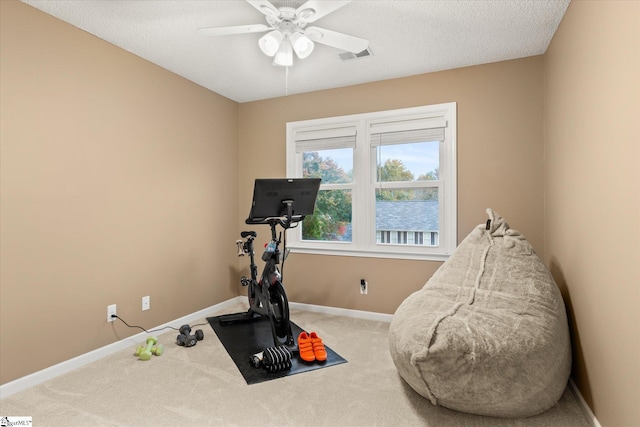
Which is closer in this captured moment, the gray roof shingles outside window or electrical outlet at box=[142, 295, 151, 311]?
electrical outlet at box=[142, 295, 151, 311]

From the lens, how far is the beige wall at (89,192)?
2.28 meters

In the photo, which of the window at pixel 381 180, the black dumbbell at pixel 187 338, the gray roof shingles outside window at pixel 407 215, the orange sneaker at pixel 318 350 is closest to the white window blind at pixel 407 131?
the window at pixel 381 180

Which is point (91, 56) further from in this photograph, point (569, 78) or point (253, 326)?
point (569, 78)

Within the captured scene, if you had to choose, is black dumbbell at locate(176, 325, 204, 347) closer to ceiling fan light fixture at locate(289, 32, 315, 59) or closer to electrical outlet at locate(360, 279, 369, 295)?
electrical outlet at locate(360, 279, 369, 295)

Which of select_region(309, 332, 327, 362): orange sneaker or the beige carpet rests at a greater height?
select_region(309, 332, 327, 362): orange sneaker

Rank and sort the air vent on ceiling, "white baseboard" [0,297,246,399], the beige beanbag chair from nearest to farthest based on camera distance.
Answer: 1. the beige beanbag chair
2. "white baseboard" [0,297,246,399]
3. the air vent on ceiling

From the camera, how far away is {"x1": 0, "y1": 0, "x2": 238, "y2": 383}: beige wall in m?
2.28

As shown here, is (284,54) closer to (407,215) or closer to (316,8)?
(316,8)

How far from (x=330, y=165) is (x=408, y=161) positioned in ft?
2.89

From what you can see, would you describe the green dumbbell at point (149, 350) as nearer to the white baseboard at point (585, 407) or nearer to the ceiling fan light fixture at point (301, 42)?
the ceiling fan light fixture at point (301, 42)

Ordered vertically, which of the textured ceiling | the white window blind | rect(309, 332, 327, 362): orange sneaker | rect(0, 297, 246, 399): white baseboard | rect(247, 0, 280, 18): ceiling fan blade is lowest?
rect(0, 297, 246, 399): white baseboard

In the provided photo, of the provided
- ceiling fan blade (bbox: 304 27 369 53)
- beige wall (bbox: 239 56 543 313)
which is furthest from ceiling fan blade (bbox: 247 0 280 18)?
beige wall (bbox: 239 56 543 313)

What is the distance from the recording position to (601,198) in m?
1.76

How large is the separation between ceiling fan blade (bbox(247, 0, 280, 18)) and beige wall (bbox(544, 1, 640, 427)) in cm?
167
